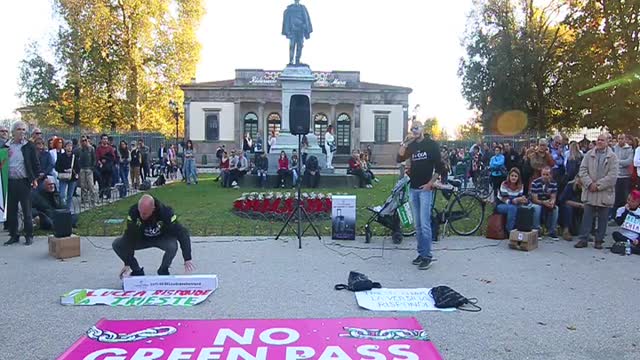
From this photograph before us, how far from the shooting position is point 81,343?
14.9 feet

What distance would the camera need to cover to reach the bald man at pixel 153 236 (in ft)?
21.0

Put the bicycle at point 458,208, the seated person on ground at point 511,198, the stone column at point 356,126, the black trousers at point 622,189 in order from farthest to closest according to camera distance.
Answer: the stone column at point 356,126 < the black trousers at point 622,189 < the bicycle at point 458,208 < the seated person on ground at point 511,198

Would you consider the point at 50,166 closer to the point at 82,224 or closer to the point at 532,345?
the point at 82,224

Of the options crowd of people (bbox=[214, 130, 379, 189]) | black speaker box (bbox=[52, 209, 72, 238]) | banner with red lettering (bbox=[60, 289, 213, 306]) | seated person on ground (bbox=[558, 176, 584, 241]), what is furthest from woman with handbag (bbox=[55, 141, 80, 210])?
seated person on ground (bbox=[558, 176, 584, 241])

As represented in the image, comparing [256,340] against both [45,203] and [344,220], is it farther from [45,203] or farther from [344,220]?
[45,203]

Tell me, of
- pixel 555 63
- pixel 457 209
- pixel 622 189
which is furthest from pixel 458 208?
pixel 555 63

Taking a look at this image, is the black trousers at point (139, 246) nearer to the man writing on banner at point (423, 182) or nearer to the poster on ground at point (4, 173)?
the man writing on banner at point (423, 182)

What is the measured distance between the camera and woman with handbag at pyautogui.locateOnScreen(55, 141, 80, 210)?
479 inches

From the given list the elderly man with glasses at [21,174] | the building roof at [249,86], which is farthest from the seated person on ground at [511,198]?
the building roof at [249,86]

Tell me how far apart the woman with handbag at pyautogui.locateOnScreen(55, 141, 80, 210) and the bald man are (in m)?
6.52

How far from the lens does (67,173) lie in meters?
12.2

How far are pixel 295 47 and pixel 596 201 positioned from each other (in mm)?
15202

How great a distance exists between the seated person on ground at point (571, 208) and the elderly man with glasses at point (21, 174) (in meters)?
9.08

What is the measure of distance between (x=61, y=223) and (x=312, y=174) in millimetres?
13073
